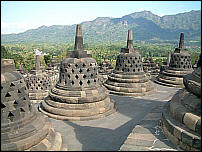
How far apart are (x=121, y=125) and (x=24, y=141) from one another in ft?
14.2

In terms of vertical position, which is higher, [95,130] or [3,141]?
[3,141]

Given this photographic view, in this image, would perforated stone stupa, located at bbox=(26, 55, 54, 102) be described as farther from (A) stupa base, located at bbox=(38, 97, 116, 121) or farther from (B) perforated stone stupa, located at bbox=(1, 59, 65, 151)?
(B) perforated stone stupa, located at bbox=(1, 59, 65, 151)

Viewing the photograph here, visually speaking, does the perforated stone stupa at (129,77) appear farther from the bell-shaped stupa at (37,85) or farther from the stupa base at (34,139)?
the stupa base at (34,139)

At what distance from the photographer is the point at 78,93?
8500mm

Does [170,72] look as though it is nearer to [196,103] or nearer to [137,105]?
[137,105]

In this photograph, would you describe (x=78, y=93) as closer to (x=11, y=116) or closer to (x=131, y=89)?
(x=11, y=116)

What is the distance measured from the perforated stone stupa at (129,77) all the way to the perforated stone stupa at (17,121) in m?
8.40

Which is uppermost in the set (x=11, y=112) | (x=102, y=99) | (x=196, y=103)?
(x=196, y=103)

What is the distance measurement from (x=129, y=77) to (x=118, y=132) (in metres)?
6.64

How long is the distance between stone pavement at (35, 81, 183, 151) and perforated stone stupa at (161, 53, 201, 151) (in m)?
0.27

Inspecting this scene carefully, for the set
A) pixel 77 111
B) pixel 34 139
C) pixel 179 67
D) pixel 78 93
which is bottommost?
pixel 77 111

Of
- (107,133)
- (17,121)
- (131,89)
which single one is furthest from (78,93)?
(131,89)

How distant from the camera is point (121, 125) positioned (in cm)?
768

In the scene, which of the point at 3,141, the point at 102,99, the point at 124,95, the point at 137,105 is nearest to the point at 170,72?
the point at 124,95
